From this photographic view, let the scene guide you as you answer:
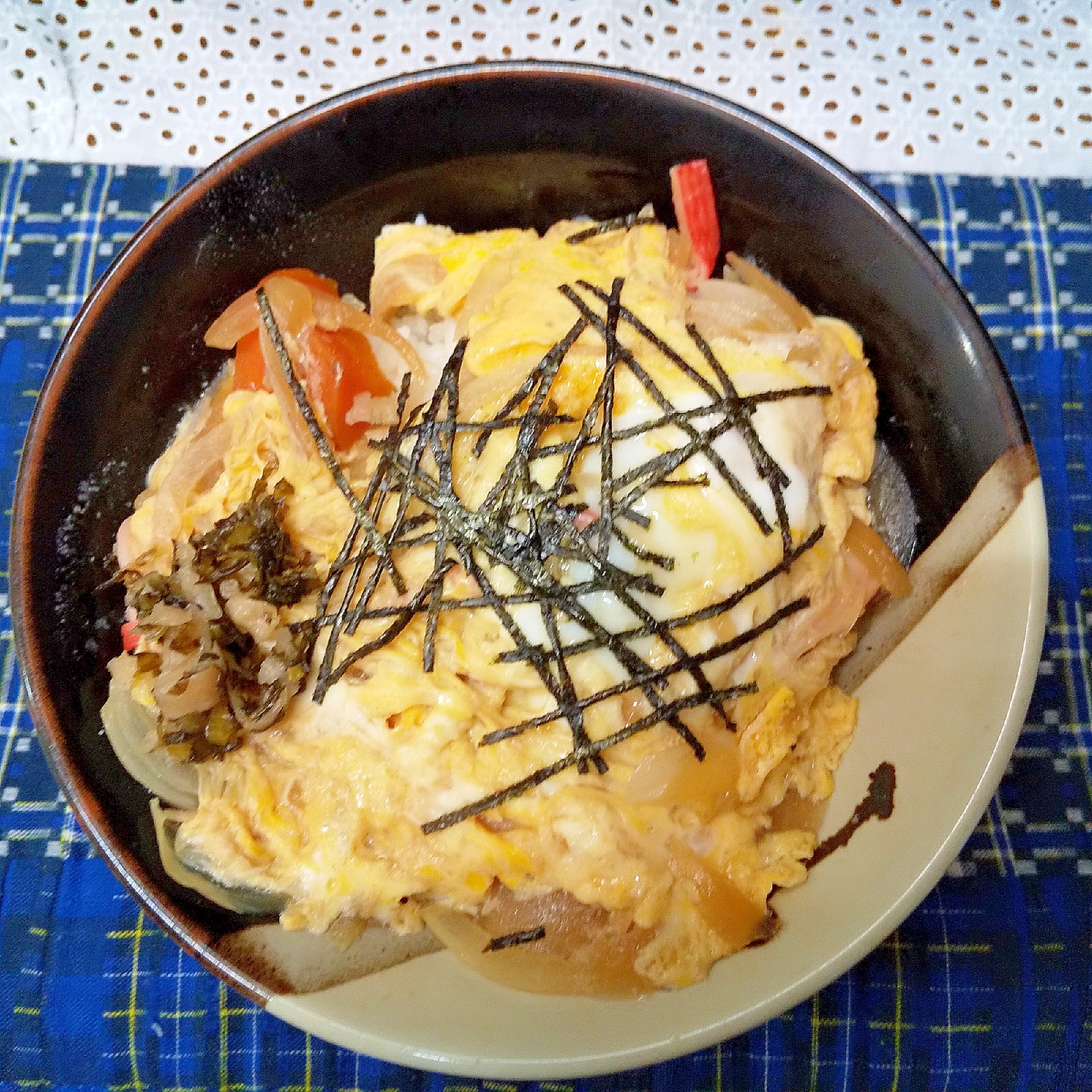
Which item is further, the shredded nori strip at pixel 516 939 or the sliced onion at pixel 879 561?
the sliced onion at pixel 879 561

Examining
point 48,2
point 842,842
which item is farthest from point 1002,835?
point 48,2

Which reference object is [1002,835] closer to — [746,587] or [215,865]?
[746,587]

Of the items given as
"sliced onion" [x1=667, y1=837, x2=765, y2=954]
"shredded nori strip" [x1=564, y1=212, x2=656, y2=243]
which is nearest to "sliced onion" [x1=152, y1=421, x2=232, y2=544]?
"shredded nori strip" [x1=564, y1=212, x2=656, y2=243]

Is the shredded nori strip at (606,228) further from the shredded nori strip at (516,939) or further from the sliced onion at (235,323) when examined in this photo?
the shredded nori strip at (516,939)

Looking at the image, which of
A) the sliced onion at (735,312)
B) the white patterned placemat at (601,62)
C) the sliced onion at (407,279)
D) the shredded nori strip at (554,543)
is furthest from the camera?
the white patterned placemat at (601,62)

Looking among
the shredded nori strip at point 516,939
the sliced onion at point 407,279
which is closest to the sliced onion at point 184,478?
the sliced onion at point 407,279

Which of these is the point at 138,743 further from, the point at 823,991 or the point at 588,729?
the point at 823,991

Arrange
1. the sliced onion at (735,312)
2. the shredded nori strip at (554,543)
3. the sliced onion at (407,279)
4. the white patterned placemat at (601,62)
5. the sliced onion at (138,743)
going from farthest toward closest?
the white patterned placemat at (601,62) < the sliced onion at (407,279) < the sliced onion at (735,312) < the sliced onion at (138,743) < the shredded nori strip at (554,543)
